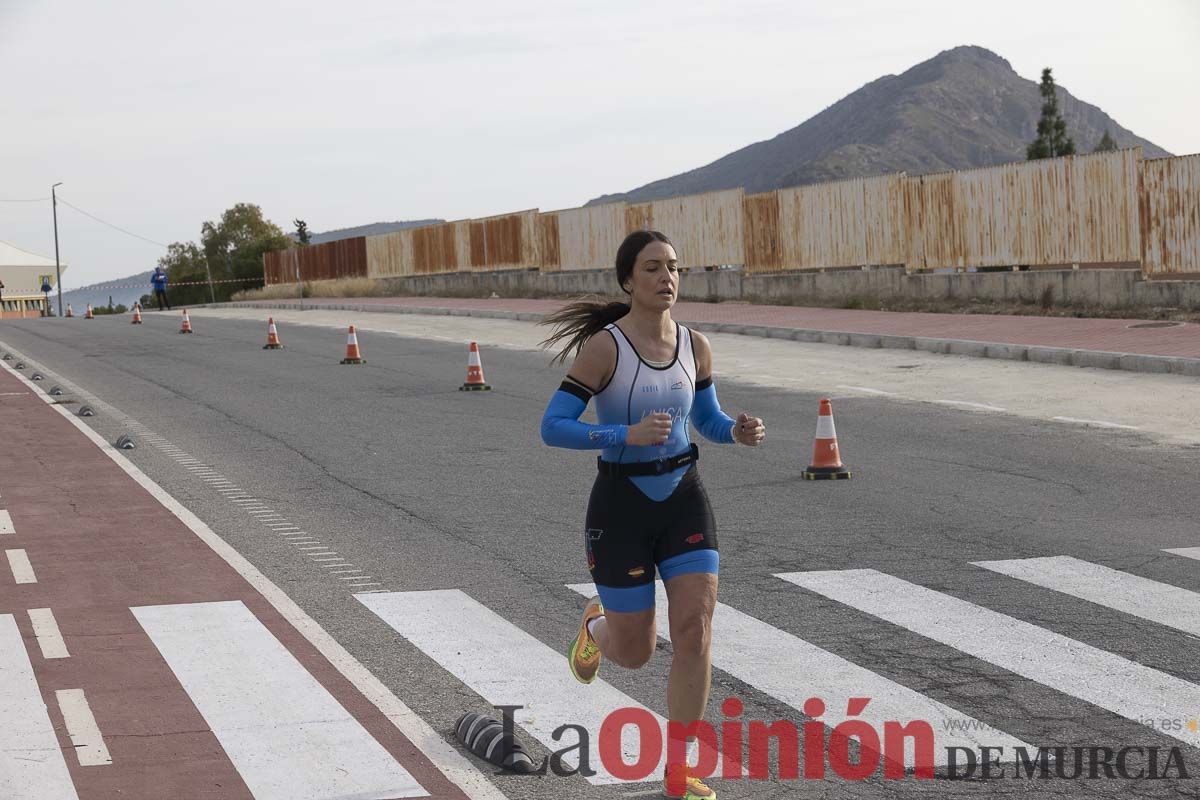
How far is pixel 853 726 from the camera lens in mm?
5492

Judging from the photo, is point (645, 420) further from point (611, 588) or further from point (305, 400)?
point (305, 400)

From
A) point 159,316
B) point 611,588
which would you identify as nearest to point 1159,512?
point 611,588

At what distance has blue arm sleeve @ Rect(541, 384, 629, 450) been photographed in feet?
16.2

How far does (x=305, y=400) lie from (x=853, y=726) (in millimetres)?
13122

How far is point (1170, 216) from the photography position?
2427 cm

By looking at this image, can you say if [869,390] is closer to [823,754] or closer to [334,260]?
[823,754]

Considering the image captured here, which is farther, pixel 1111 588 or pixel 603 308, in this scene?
pixel 1111 588

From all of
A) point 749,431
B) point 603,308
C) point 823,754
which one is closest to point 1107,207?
point 603,308

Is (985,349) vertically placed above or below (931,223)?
below

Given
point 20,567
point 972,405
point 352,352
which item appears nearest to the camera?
point 20,567

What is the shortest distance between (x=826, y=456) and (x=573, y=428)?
664cm

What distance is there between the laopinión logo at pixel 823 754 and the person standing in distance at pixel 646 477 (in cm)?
31

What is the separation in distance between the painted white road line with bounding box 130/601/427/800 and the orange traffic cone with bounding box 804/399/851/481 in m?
5.28

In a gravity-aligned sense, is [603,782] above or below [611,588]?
below
